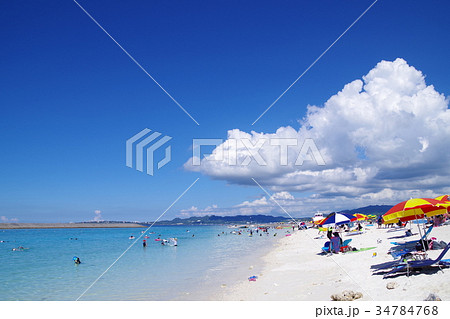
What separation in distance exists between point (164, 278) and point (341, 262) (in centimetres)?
920

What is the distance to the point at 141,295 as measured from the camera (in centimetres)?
1262

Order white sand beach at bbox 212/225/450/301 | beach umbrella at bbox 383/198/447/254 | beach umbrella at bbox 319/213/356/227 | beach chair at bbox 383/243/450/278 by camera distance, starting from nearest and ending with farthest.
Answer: white sand beach at bbox 212/225/450/301 → beach chair at bbox 383/243/450/278 → beach umbrella at bbox 383/198/447/254 → beach umbrella at bbox 319/213/356/227

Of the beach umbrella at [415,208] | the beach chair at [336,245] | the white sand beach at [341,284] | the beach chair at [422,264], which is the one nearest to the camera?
the white sand beach at [341,284]

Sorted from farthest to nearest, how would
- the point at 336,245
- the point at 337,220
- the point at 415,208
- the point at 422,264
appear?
the point at 336,245 → the point at 337,220 → the point at 415,208 → the point at 422,264

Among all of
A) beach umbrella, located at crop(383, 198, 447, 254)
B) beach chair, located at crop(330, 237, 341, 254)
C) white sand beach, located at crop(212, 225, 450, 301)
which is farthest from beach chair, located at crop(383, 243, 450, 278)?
beach chair, located at crop(330, 237, 341, 254)

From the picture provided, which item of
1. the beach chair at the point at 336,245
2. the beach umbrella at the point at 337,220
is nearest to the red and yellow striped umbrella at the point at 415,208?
the beach umbrella at the point at 337,220

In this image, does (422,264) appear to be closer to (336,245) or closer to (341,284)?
(341,284)

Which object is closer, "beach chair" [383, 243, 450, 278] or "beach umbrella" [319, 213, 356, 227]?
"beach chair" [383, 243, 450, 278]

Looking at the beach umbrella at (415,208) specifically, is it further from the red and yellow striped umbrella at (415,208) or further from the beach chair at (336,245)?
the beach chair at (336,245)

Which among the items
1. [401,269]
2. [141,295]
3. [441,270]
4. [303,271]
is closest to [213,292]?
[141,295]

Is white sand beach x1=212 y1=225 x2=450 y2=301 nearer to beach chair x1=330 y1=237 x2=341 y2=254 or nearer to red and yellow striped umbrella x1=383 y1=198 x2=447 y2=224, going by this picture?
red and yellow striped umbrella x1=383 y1=198 x2=447 y2=224

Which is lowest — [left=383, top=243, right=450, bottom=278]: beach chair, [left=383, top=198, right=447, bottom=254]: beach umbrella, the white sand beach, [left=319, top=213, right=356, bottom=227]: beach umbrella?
the white sand beach

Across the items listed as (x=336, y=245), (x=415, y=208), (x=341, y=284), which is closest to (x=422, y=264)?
(x=415, y=208)
